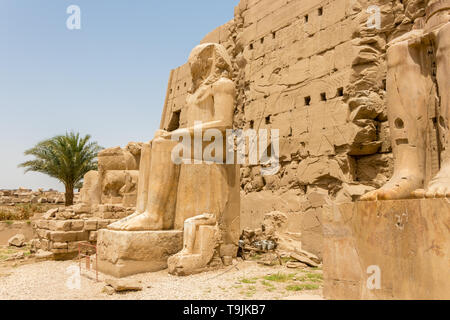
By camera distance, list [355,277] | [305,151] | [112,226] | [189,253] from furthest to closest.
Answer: [305,151] < [112,226] < [189,253] < [355,277]

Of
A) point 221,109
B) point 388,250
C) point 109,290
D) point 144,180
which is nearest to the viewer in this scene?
point 388,250

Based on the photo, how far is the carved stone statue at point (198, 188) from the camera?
169 inches

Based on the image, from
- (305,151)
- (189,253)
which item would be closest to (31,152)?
(305,151)

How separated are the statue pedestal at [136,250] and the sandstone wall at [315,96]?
2.38 meters

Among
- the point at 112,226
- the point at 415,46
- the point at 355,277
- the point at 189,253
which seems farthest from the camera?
the point at 112,226

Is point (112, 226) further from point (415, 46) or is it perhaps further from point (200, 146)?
point (415, 46)

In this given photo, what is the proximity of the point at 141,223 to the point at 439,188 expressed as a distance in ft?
10.3

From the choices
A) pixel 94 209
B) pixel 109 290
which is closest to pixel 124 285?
pixel 109 290

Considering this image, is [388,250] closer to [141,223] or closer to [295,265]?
[295,265]

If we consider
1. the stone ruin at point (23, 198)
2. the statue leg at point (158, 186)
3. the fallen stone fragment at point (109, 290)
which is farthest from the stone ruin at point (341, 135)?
the stone ruin at point (23, 198)

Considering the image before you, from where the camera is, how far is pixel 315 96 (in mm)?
7441
